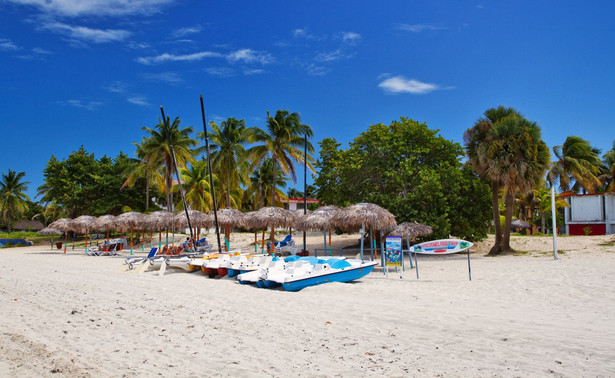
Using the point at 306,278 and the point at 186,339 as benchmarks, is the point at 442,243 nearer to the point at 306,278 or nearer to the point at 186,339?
the point at 306,278

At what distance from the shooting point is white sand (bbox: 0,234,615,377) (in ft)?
17.7

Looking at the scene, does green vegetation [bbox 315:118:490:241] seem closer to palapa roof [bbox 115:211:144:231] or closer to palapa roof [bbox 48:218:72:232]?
palapa roof [bbox 115:211:144:231]

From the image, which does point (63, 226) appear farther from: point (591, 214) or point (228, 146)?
point (591, 214)

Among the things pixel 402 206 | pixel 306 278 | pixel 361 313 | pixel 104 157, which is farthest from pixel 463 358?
pixel 104 157

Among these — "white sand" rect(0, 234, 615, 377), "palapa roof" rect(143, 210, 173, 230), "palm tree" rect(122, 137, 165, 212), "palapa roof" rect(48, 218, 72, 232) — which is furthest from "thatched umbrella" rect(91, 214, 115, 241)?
"white sand" rect(0, 234, 615, 377)

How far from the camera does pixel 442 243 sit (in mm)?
13492

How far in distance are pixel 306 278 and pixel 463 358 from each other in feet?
22.9

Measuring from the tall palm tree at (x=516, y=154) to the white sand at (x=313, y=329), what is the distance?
7778mm

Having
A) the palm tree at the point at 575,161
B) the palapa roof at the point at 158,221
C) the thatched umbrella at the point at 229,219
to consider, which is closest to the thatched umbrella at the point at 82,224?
the palapa roof at the point at 158,221

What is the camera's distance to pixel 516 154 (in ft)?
66.8

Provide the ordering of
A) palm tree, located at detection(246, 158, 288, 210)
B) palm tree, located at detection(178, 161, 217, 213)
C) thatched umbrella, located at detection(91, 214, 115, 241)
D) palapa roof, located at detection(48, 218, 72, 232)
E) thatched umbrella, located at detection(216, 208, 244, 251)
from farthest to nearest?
1. palm tree, located at detection(246, 158, 288, 210)
2. palm tree, located at detection(178, 161, 217, 213)
3. palapa roof, located at detection(48, 218, 72, 232)
4. thatched umbrella, located at detection(91, 214, 115, 241)
5. thatched umbrella, located at detection(216, 208, 244, 251)

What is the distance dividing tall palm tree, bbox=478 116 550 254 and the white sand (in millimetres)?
7778

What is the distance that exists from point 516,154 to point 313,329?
16.5 metres

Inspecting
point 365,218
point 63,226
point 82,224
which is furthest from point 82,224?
point 365,218
